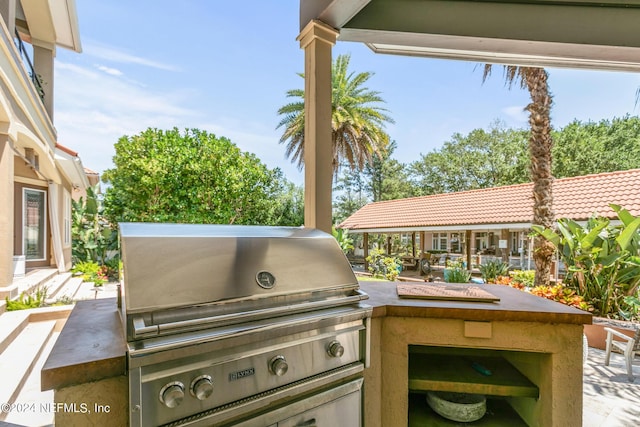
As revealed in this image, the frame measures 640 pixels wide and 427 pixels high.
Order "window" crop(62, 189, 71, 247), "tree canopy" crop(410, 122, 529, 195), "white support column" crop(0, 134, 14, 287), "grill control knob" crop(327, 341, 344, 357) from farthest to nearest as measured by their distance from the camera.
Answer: "tree canopy" crop(410, 122, 529, 195) → "window" crop(62, 189, 71, 247) → "white support column" crop(0, 134, 14, 287) → "grill control knob" crop(327, 341, 344, 357)

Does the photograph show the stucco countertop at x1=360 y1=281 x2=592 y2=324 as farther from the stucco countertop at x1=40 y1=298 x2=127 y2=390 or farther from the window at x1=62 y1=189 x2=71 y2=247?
the window at x1=62 y1=189 x2=71 y2=247

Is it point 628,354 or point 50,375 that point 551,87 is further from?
point 50,375

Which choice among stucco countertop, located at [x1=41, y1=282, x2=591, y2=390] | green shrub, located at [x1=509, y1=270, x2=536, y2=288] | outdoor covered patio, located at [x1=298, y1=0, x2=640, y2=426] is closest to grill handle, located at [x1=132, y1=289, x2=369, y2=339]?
stucco countertop, located at [x1=41, y1=282, x2=591, y2=390]

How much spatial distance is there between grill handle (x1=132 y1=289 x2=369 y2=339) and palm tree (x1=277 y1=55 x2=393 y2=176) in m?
11.9

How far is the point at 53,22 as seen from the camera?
7.33m

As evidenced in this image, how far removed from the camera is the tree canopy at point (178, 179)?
410 inches

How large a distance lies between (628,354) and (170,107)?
12.7m

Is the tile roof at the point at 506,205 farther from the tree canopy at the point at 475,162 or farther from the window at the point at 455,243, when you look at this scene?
the tree canopy at the point at 475,162

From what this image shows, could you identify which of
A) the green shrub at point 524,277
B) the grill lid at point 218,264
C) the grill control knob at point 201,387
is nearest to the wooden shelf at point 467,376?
the grill lid at point 218,264

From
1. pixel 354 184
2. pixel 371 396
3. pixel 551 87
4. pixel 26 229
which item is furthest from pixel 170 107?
pixel 354 184

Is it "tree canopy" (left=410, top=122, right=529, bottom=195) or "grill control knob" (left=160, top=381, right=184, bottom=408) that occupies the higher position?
"tree canopy" (left=410, top=122, right=529, bottom=195)

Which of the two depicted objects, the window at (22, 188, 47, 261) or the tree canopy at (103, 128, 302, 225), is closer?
the window at (22, 188, 47, 261)

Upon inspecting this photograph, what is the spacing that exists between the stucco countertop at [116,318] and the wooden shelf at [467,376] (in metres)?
0.36

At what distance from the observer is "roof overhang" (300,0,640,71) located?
2.31 metres
